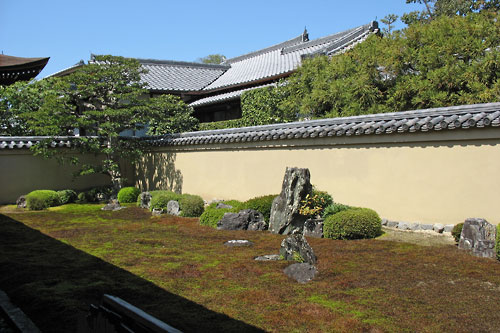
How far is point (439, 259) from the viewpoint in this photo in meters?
7.52

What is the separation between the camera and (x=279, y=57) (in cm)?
2498

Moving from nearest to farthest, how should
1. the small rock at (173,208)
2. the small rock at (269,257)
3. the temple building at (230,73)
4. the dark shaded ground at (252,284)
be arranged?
1. the dark shaded ground at (252,284)
2. the small rock at (269,257)
3. the small rock at (173,208)
4. the temple building at (230,73)

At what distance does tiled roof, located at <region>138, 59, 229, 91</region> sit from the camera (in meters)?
24.9

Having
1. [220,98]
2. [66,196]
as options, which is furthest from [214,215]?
[220,98]

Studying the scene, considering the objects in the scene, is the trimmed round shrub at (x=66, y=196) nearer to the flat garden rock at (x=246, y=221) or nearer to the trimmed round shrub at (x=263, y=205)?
the flat garden rock at (x=246, y=221)

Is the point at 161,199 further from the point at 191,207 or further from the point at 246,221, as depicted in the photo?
the point at 246,221

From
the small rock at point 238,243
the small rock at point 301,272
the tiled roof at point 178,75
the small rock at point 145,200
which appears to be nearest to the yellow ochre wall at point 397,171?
the small rock at point 145,200

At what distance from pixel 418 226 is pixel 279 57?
56.1 ft

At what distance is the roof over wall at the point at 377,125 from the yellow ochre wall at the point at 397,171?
0.24 meters

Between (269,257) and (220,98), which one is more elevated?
(220,98)

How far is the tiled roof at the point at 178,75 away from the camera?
81.8 feet

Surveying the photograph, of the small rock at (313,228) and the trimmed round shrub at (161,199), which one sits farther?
the trimmed round shrub at (161,199)

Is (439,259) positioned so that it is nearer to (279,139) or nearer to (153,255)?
(153,255)

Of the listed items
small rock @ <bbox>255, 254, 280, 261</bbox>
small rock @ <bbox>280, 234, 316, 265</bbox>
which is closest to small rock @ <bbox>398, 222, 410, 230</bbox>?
small rock @ <bbox>280, 234, 316, 265</bbox>
